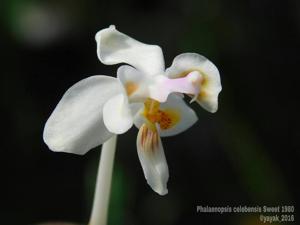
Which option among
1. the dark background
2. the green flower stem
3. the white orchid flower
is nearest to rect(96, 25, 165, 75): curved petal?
the white orchid flower

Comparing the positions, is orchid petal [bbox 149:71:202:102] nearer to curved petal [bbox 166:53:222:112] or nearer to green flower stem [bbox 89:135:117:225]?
curved petal [bbox 166:53:222:112]

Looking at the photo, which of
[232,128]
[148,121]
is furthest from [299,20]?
[148,121]

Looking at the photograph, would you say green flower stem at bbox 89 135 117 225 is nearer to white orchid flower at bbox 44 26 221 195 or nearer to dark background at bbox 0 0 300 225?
white orchid flower at bbox 44 26 221 195

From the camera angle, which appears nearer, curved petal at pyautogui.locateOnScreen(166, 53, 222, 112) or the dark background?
curved petal at pyautogui.locateOnScreen(166, 53, 222, 112)

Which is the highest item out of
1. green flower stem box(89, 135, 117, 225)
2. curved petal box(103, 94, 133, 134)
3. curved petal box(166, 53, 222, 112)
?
curved petal box(166, 53, 222, 112)

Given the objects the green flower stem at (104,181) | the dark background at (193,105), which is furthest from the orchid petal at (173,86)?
the dark background at (193,105)

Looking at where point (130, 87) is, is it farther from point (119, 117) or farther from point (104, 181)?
point (104, 181)

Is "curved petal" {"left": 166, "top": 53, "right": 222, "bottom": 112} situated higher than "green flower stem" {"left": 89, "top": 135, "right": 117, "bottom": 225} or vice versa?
"curved petal" {"left": 166, "top": 53, "right": 222, "bottom": 112}
